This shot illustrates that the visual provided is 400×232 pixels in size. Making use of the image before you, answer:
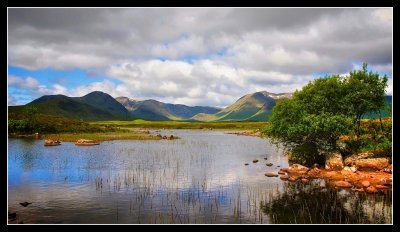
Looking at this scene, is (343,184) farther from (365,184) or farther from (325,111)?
(325,111)

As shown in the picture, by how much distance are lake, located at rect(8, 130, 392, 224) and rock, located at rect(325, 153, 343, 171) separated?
935 cm

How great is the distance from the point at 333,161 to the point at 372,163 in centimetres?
591

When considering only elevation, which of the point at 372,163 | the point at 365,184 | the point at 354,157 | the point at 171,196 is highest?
the point at 354,157

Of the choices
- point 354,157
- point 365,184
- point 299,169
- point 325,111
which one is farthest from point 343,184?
point 325,111

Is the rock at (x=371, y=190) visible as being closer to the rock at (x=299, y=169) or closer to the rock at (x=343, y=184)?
the rock at (x=343, y=184)

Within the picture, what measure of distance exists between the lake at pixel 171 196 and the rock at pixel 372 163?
35.9 ft

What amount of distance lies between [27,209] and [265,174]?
34.2 meters

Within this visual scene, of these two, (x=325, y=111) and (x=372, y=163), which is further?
(x=325, y=111)

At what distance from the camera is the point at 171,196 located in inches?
1532

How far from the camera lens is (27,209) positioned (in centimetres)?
3306

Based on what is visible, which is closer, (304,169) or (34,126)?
(304,169)

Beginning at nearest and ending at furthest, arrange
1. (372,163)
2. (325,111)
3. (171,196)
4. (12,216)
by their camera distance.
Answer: (12,216)
(171,196)
(372,163)
(325,111)
